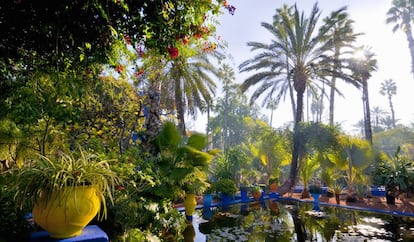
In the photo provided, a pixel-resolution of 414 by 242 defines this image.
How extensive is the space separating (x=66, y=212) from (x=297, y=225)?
20.6 feet

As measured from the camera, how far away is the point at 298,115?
16.4 meters

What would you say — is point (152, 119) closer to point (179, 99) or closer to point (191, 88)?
point (179, 99)

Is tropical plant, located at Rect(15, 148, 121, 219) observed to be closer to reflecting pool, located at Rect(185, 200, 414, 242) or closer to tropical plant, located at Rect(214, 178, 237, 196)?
reflecting pool, located at Rect(185, 200, 414, 242)

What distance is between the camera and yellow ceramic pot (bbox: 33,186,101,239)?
8.48ft

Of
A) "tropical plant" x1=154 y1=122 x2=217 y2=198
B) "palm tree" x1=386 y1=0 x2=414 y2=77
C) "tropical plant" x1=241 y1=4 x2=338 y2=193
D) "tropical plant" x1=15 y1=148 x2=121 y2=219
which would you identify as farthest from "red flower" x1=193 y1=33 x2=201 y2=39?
"palm tree" x1=386 y1=0 x2=414 y2=77

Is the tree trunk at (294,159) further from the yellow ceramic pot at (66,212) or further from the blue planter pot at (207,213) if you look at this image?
the yellow ceramic pot at (66,212)

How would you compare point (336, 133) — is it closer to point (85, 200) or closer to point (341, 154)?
point (341, 154)

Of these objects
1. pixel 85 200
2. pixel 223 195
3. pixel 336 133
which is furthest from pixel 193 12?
pixel 336 133

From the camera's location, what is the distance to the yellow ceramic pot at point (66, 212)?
259cm

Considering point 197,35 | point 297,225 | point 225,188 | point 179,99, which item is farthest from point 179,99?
point 197,35

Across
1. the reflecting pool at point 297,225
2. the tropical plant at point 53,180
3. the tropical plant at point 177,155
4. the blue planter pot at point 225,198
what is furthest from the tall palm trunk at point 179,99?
the tropical plant at point 53,180

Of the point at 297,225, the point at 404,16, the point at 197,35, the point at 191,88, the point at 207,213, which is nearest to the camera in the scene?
the point at 197,35

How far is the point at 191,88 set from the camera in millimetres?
13648

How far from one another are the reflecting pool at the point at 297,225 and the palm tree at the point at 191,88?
535 centimetres
